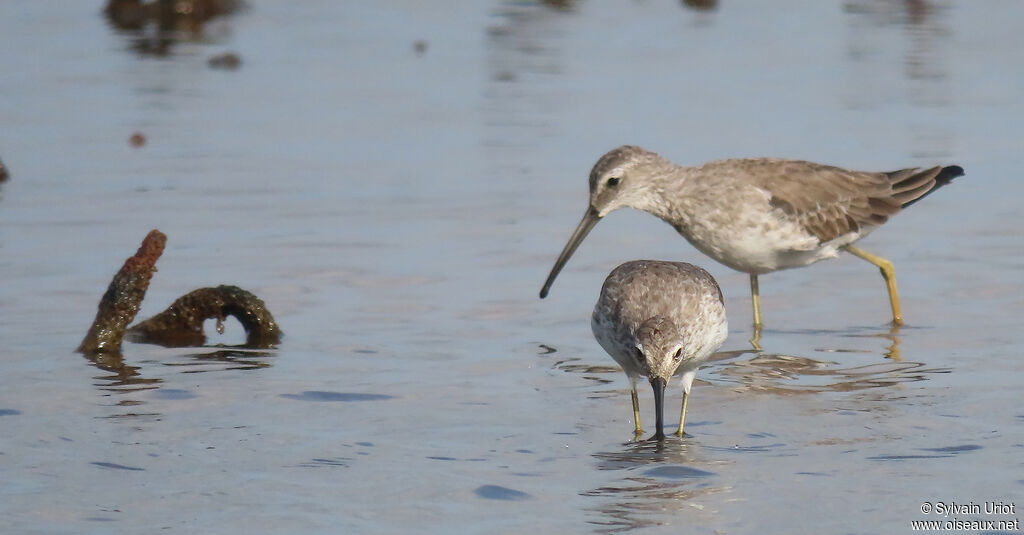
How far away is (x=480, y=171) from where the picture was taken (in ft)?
51.5

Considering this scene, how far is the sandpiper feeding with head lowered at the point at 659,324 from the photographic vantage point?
8586 mm

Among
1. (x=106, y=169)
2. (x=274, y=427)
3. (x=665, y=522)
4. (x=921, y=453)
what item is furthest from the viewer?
(x=106, y=169)

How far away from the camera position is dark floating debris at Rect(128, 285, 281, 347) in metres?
10.5

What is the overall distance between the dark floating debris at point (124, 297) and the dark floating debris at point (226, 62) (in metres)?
11.5

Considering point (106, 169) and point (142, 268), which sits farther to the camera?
point (106, 169)

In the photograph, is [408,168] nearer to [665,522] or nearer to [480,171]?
[480,171]

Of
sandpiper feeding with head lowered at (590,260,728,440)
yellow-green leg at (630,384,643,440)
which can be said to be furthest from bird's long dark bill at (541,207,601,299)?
yellow-green leg at (630,384,643,440)

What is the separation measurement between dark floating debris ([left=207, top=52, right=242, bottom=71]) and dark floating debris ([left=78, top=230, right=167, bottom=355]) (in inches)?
451

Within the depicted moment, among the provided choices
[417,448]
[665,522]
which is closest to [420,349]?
[417,448]

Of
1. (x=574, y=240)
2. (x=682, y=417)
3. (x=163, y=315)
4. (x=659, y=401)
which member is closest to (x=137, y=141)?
(x=163, y=315)

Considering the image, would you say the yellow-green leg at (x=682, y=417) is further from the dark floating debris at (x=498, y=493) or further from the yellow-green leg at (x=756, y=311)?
the yellow-green leg at (x=756, y=311)

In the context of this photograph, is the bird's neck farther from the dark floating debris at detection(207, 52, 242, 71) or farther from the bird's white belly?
the dark floating debris at detection(207, 52, 242, 71)

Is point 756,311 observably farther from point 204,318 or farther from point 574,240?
point 204,318

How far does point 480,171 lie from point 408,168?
0.74m
